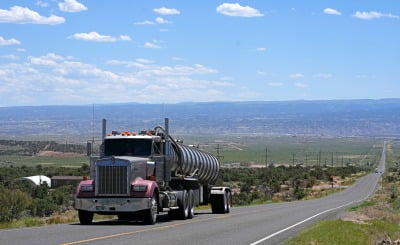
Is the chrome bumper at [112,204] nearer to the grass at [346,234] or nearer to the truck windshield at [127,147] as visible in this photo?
the truck windshield at [127,147]

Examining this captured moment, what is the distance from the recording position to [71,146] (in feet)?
613

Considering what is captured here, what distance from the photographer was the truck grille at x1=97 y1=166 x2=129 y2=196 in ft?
79.6

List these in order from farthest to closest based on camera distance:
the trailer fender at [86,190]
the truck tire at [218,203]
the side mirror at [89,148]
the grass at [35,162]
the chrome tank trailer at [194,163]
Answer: the grass at [35,162], the truck tire at [218,203], the chrome tank trailer at [194,163], the side mirror at [89,148], the trailer fender at [86,190]

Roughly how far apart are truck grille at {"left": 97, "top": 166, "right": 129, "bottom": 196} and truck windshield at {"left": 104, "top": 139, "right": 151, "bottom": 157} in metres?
1.74

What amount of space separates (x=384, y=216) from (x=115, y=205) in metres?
14.1

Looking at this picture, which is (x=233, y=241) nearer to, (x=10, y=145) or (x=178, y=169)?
(x=178, y=169)

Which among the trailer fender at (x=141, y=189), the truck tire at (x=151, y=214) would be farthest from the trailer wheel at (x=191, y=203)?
the trailer fender at (x=141, y=189)

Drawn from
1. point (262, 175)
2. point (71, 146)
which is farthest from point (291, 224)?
point (71, 146)

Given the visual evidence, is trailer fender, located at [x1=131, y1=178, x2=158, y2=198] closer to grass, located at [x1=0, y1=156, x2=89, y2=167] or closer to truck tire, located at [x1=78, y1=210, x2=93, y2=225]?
truck tire, located at [x1=78, y1=210, x2=93, y2=225]

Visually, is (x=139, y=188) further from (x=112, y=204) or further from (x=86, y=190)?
(x=86, y=190)

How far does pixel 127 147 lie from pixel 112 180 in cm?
220

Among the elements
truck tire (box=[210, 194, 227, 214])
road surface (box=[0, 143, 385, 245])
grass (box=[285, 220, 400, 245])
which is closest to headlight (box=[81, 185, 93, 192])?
road surface (box=[0, 143, 385, 245])

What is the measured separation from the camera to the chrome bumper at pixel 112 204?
23953 millimetres

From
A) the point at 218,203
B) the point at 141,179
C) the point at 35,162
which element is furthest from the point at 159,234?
the point at 35,162
